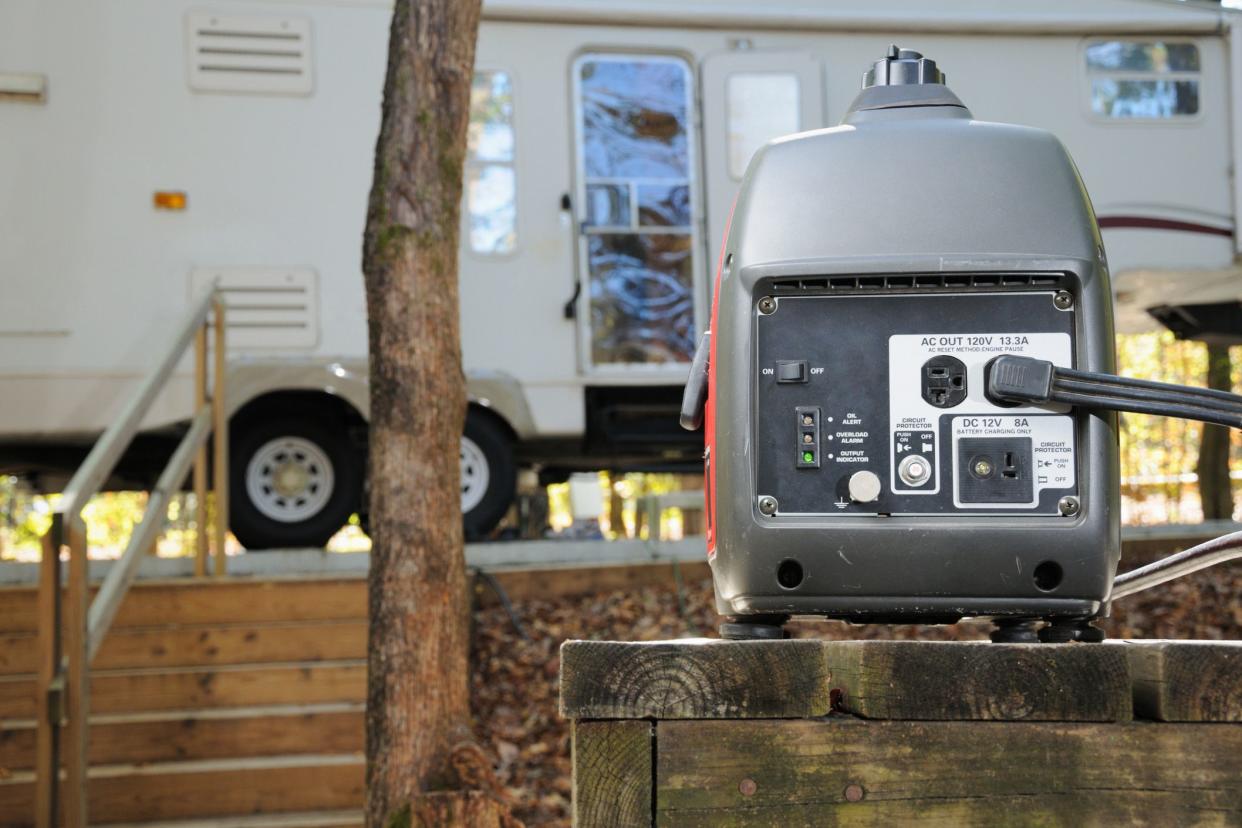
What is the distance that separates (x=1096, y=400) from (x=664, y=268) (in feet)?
19.5

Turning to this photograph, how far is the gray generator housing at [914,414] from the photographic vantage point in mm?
1470

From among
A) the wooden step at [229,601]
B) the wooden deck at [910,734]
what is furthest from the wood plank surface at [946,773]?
the wooden step at [229,601]

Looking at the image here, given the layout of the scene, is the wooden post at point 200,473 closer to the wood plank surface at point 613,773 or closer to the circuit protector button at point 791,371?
the circuit protector button at point 791,371

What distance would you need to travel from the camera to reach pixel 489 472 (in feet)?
23.6

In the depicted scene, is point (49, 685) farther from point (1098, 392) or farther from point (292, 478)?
point (1098, 392)

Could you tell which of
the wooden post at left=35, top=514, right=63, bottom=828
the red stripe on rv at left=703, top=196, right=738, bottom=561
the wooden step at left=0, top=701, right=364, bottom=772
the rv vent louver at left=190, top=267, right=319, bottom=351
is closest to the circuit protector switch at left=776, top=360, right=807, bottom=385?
the red stripe on rv at left=703, top=196, right=738, bottom=561

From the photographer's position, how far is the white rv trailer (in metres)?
6.91

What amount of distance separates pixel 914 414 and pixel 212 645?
4904 millimetres

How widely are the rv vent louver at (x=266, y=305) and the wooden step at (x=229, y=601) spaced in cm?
136

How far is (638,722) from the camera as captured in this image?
4.25ft

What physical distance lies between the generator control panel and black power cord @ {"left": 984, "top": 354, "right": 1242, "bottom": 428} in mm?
26

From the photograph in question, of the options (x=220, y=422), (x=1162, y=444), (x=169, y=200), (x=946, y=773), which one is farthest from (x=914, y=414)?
(x=1162, y=444)

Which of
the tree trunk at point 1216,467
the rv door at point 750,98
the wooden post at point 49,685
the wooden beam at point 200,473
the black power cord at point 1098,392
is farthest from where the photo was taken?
the tree trunk at point 1216,467

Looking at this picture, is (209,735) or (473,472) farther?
(473,472)
